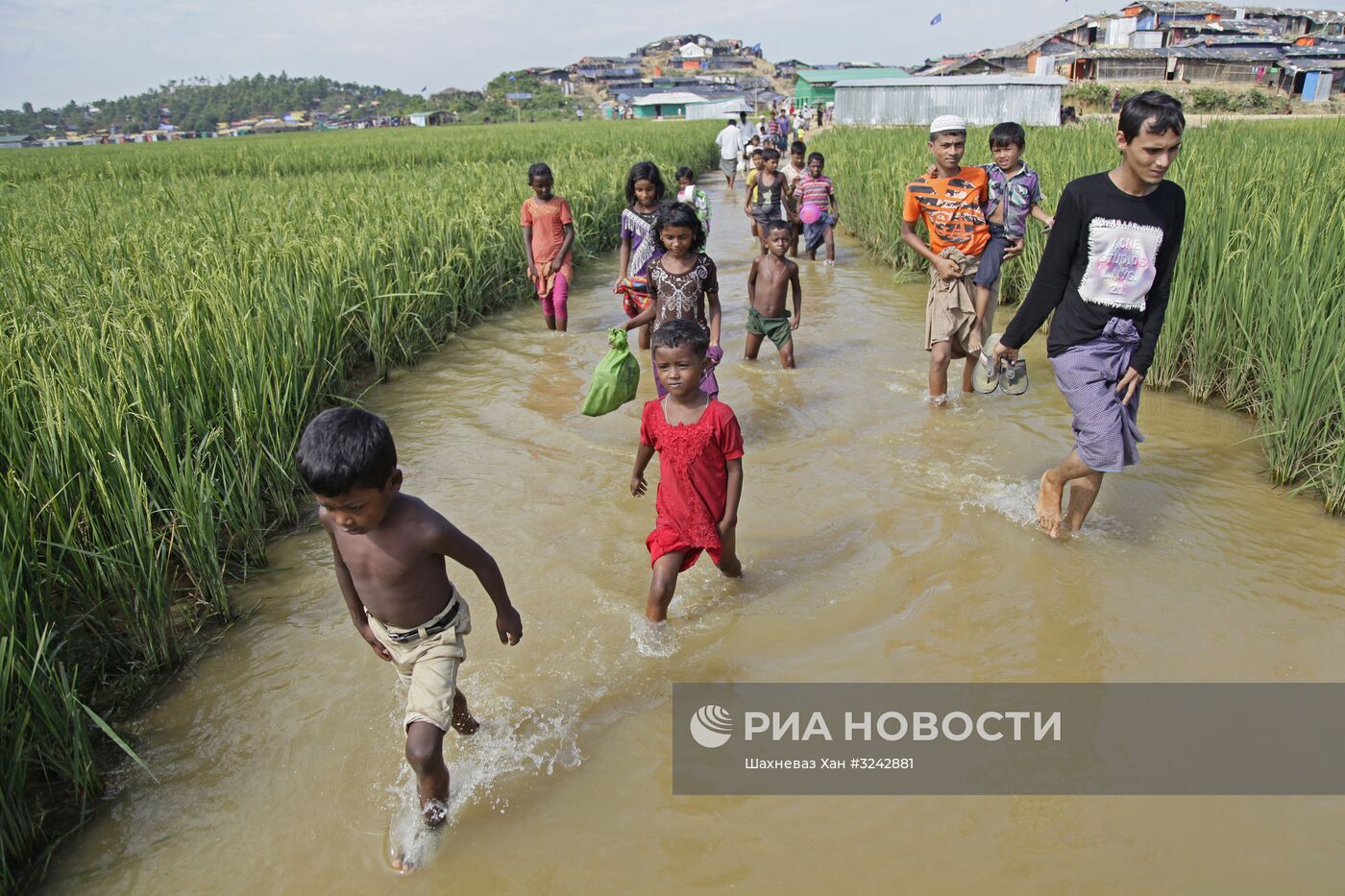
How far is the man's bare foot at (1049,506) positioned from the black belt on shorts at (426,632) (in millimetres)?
2649

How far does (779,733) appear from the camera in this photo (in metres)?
2.63

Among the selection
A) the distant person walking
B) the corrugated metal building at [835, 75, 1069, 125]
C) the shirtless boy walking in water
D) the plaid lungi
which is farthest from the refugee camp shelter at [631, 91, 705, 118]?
the shirtless boy walking in water

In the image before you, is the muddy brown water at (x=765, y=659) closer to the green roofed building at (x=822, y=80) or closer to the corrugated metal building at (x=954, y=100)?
the corrugated metal building at (x=954, y=100)

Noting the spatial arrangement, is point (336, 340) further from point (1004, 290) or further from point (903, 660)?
point (1004, 290)

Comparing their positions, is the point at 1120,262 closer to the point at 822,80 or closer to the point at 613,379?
the point at 613,379

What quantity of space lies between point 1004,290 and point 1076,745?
5.88 metres

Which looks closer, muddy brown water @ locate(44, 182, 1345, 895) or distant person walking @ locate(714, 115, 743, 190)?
muddy brown water @ locate(44, 182, 1345, 895)

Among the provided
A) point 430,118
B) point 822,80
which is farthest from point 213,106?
point 822,80

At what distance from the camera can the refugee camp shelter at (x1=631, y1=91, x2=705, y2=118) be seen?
5925 cm

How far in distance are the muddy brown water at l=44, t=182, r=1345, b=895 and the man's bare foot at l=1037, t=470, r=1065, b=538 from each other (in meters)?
0.07

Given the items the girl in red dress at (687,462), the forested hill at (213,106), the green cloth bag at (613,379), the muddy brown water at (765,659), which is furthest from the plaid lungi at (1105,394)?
the forested hill at (213,106)

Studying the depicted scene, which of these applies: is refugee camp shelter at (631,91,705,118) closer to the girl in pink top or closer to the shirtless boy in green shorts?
the girl in pink top

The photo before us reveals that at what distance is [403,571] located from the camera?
2.12m

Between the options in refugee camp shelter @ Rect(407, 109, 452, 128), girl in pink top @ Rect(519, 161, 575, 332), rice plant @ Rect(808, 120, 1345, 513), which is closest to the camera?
rice plant @ Rect(808, 120, 1345, 513)
